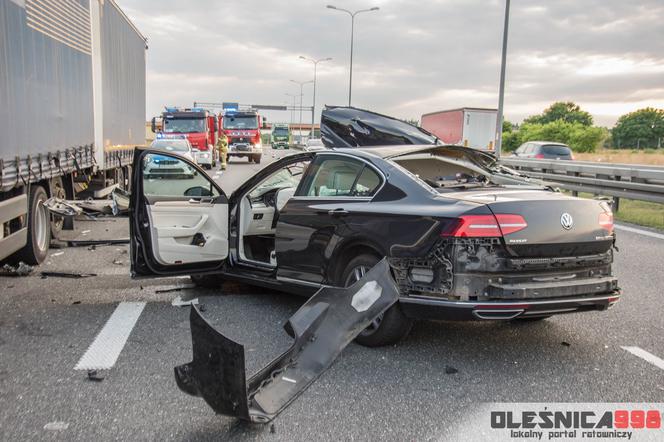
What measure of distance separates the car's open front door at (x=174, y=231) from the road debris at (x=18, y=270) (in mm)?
2187

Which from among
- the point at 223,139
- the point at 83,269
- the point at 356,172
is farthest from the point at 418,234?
the point at 223,139

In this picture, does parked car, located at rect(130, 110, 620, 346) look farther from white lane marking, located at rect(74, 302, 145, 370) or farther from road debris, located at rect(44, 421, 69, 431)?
road debris, located at rect(44, 421, 69, 431)

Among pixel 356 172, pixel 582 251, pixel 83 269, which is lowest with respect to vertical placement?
pixel 83 269

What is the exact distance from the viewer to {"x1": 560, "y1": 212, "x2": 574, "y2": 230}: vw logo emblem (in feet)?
14.5

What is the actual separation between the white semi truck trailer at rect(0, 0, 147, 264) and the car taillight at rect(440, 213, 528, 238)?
4.87m

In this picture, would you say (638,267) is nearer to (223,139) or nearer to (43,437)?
(43,437)

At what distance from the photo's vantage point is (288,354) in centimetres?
420

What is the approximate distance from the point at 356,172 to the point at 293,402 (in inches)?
84.8

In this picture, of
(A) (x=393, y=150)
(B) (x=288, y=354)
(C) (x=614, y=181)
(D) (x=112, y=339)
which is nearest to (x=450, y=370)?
(B) (x=288, y=354)

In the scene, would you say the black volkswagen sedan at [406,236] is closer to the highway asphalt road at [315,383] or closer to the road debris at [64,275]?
the highway asphalt road at [315,383]

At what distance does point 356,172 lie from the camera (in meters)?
5.36

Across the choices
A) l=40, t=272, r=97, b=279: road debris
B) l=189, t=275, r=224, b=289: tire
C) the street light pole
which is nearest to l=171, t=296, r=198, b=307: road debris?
l=189, t=275, r=224, b=289: tire

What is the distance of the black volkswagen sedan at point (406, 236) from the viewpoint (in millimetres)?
4277

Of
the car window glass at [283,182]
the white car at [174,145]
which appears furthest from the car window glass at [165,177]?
the car window glass at [283,182]
